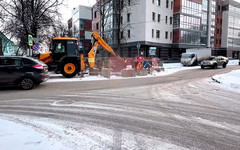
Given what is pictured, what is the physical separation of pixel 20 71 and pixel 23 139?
20.9 ft

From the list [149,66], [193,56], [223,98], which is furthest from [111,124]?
[193,56]

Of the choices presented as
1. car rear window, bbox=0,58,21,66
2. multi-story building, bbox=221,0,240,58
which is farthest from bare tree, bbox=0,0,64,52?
multi-story building, bbox=221,0,240,58

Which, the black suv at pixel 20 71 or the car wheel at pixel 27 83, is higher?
the black suv at pixel 20 71

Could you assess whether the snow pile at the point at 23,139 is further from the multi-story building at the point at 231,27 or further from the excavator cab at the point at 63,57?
the multi-story building at the point at 231,27

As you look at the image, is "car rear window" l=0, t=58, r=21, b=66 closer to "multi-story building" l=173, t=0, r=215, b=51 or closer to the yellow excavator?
the yellow excavator

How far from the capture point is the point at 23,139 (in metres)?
3.52

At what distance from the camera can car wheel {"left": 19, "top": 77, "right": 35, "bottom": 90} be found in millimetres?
9047

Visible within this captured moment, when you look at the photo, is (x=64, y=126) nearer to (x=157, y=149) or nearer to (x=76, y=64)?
(x=157, y=149)

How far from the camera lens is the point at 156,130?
167 inches

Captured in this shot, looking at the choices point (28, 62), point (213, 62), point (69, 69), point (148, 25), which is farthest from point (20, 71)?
point (148, 25)

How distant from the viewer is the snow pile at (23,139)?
3.26 metres

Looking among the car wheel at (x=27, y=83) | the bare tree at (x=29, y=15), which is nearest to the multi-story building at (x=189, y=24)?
the bare tree at (x=29, y=15)

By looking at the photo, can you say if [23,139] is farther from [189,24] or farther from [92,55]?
[189,24]

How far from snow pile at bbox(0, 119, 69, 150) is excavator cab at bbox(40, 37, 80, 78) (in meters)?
9.52
